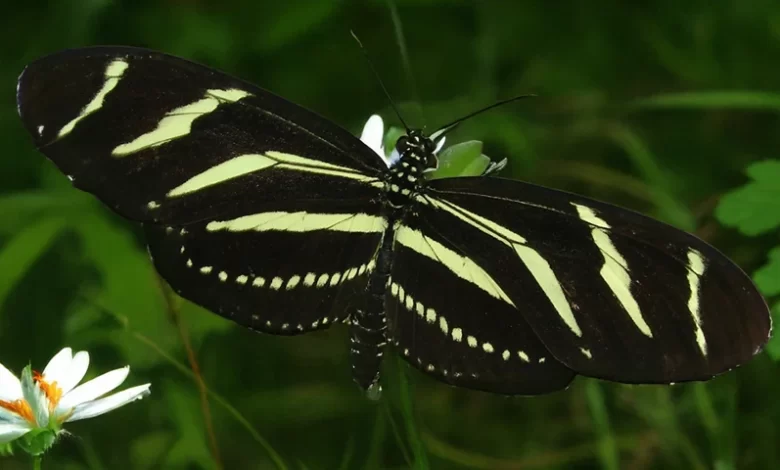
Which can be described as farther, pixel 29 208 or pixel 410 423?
pixel 29 208

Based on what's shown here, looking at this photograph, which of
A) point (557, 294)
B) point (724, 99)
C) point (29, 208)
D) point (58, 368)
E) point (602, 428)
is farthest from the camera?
point (29, 208)

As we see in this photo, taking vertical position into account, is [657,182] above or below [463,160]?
above

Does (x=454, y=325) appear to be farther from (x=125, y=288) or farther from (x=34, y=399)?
(x=125, y=288)

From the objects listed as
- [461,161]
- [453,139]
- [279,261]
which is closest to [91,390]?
[279,261]

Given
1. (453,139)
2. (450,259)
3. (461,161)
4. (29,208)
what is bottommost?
(450,259)

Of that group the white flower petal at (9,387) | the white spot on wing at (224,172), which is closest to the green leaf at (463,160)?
the white spot on wing at (224,172)

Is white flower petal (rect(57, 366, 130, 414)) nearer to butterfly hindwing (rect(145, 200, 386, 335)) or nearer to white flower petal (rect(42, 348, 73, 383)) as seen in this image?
white flower petal (rect(42, 348, 73, 383))

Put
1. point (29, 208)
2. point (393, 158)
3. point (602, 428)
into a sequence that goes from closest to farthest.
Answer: point (393, 158), point (602, 428), point (29, 208)

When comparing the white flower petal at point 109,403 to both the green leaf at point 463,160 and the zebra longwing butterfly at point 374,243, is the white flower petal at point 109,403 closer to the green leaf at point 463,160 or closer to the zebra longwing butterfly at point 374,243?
the zebra longwing butterfly at point 374,243

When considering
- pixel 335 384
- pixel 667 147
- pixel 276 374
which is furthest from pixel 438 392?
pixel 667 147
